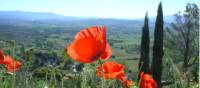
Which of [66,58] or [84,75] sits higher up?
[66,58]

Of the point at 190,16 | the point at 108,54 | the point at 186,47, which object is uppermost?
the point at 108,54

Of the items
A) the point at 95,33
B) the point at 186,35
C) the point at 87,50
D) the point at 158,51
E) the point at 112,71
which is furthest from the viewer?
the point at 186,35

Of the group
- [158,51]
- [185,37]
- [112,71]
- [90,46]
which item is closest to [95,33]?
[90,46]

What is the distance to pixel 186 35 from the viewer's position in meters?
Result: 53.6

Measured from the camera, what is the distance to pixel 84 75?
252 cm

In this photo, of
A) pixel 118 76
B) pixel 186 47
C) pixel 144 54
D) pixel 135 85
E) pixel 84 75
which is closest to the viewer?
pixel 84 75

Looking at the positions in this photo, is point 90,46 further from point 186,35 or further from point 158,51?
point 186,35

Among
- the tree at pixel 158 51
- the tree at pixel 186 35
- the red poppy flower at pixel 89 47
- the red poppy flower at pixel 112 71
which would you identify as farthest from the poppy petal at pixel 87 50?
the tree at pixel 186 35

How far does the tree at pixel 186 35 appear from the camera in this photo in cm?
5200

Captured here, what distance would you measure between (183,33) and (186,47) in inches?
111

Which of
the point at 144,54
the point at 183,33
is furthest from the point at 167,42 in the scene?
the point at 144,54

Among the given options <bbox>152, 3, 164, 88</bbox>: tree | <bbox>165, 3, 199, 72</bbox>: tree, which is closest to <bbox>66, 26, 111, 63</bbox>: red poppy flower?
<bbox>152, 3, 164, 88</bbox>: tree

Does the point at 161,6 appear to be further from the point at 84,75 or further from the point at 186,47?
the point at 84,75

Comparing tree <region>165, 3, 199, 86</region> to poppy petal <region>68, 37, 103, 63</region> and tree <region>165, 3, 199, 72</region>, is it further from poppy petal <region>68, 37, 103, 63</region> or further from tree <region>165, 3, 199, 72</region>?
poppy petal <region>68, 37, 103, 63</region>
